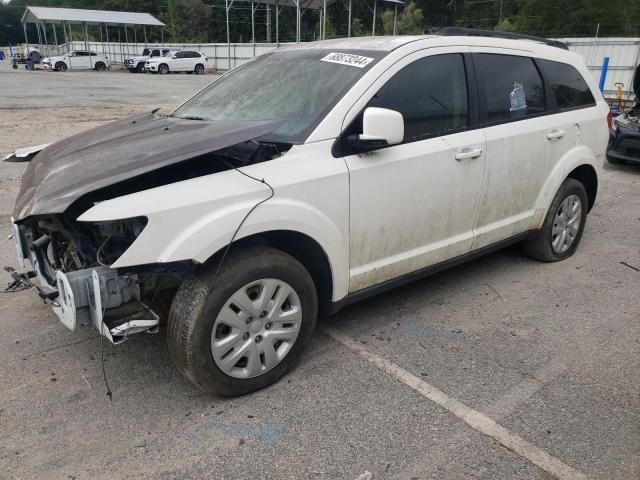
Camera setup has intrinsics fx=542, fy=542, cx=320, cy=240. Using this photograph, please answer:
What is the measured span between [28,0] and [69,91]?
106 m

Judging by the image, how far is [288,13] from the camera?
220ft

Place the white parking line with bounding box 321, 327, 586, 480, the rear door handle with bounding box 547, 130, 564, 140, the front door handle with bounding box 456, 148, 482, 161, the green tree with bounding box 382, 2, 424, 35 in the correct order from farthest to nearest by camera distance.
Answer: the green tree with bounding box 382, 2, 424, 35
the rear door handle with bounding box 547, 130, 564, 140
the front door handle with bounding box 456, 148, 482, 161
the white parking line with bounding box 321, 327, 586, 480

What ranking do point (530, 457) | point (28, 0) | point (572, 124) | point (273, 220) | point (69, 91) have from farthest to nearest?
point (28, 0) < point (69, 91) < point (572, 124) < point (273, 220) < point (530, 457)

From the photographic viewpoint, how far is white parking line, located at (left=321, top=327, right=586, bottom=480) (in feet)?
7.98

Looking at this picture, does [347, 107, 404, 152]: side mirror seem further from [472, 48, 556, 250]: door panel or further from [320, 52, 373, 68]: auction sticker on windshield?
[472, 48, 556, 250]: door panel

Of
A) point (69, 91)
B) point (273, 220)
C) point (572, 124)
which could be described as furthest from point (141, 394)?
point (69, 91)

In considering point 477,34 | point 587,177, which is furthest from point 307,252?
point 587,177

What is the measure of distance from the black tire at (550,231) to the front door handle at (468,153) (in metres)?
1.26

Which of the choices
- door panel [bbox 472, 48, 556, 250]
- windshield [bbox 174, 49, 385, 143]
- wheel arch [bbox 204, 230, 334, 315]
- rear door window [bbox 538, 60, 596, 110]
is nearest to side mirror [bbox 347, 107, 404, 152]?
windshield [bbox 174, 49, 385, 143]

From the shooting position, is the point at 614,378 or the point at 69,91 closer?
the point at 614,378

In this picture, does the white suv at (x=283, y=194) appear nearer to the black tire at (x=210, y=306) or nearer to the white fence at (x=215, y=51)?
the black tire at (x=210, y=306)

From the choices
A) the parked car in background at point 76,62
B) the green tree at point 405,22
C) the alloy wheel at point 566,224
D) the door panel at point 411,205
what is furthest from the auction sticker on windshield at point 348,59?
the green tree at point 405,22

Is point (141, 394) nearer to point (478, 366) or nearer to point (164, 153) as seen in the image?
point (164, 153)

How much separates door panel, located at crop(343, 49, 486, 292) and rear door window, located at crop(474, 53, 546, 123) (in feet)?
0.77
